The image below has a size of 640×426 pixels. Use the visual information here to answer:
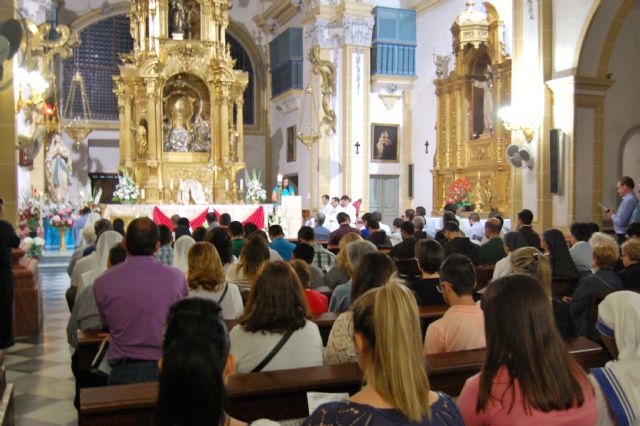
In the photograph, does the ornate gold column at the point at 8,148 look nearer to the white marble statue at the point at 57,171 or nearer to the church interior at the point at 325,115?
→ the church interior at the point at 325,115

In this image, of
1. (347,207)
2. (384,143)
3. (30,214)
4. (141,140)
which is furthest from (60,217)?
(384,143)

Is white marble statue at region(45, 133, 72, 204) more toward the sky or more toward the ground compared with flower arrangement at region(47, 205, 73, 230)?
more toward the sky

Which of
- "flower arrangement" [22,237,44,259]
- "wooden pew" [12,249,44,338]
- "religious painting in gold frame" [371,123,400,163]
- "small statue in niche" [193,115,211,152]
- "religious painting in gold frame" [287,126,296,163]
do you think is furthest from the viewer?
"religious painting in gold frame" [287,126,296,163]

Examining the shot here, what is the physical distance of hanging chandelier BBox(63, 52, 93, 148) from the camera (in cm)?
1944

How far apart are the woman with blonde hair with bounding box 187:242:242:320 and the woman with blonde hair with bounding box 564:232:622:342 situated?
2.43 meters

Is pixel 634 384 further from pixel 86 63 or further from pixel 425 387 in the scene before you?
pixel 86 63

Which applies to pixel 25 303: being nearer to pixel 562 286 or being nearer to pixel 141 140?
pixel 562 286

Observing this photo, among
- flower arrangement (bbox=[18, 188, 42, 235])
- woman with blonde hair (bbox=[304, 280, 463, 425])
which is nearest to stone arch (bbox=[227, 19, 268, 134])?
flower arrangement (bbox=[18, 188, 42, 235])

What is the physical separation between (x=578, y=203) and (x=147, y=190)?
35.7 feet

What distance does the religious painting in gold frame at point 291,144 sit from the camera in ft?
67.9

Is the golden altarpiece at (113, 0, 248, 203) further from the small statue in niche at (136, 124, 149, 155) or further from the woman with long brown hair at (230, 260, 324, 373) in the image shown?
the woman with long brown hair at (230, 260, 324, 373)

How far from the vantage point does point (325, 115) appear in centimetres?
1836

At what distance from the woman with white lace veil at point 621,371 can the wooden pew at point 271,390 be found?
0.63 metres

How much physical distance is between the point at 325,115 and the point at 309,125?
21.2 inches
